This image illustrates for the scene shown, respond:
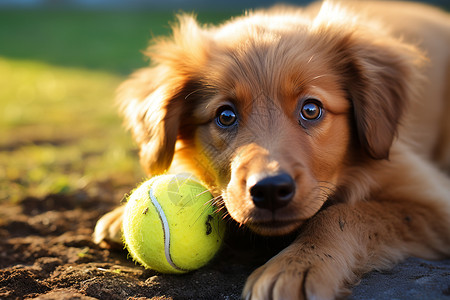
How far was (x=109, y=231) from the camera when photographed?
10.3ft

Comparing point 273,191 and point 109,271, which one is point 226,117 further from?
point 109,271

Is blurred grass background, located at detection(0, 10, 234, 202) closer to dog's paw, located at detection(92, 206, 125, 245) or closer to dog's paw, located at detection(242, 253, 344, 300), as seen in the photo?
dog's paw, located at detection(92, 206, 125, 245)

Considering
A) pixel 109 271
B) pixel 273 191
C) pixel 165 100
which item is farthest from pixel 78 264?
pixel 273 191

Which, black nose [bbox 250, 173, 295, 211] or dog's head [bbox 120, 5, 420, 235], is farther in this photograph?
dog's head [bbox 120, 5, 420, 235]

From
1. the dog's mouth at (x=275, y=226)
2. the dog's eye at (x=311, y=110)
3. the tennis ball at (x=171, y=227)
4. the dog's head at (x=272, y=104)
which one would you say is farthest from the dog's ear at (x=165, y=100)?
the dog's mouth at (x=275, y=226)

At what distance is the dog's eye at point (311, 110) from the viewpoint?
291 centimetres

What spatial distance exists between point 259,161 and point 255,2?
63.6ft

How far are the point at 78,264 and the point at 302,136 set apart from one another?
148cm

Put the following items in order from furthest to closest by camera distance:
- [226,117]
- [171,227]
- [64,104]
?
[64,104] < [226,117] < [171,227]

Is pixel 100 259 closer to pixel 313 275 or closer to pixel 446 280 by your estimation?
pixel 313 275

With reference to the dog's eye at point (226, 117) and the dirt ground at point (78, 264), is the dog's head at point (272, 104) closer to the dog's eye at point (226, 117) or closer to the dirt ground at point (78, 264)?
the dog's eye at point (226, 117)

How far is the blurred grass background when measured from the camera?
15.4 feet

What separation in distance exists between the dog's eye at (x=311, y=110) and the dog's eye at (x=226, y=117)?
1.34ft

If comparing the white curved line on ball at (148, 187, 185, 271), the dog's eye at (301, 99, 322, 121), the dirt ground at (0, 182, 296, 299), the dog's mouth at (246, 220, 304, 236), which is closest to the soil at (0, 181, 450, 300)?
the dirt ground at (0, 182, 296, 299)
